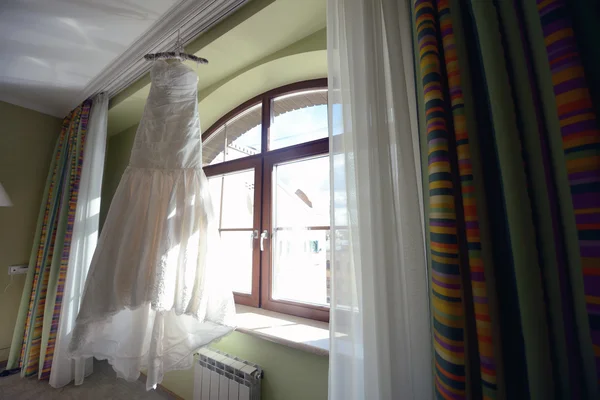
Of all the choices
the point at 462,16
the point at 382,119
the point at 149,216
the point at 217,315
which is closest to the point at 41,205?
the point at 149,216

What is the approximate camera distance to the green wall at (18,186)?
1.94 metres

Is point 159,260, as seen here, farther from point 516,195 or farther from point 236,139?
point 236,139

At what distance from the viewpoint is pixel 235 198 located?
1731 millimetres

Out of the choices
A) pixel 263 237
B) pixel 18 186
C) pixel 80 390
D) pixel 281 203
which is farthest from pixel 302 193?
pixel 18 186

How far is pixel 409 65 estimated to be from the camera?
571mm

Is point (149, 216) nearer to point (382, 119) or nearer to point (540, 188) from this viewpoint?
point (382, 119)

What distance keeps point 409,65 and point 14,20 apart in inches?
80.5

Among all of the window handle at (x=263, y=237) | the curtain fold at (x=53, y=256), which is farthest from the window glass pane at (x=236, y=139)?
the curtain fold at (x=53, y=256)

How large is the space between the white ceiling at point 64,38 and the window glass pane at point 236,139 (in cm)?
74

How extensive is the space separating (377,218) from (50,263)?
2585 millimetres

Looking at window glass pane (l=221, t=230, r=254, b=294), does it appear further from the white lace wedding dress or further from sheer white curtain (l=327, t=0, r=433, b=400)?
sheer white curtain (l=327, t=0, r=433, b=400)

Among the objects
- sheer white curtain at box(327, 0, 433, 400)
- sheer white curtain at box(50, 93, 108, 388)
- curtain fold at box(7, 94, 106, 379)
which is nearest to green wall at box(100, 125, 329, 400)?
sheer white curtain at box(327, 0, 433, 400)

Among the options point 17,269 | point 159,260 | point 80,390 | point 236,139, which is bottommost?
point 80,390

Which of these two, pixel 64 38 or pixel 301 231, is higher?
pixel 64 38
